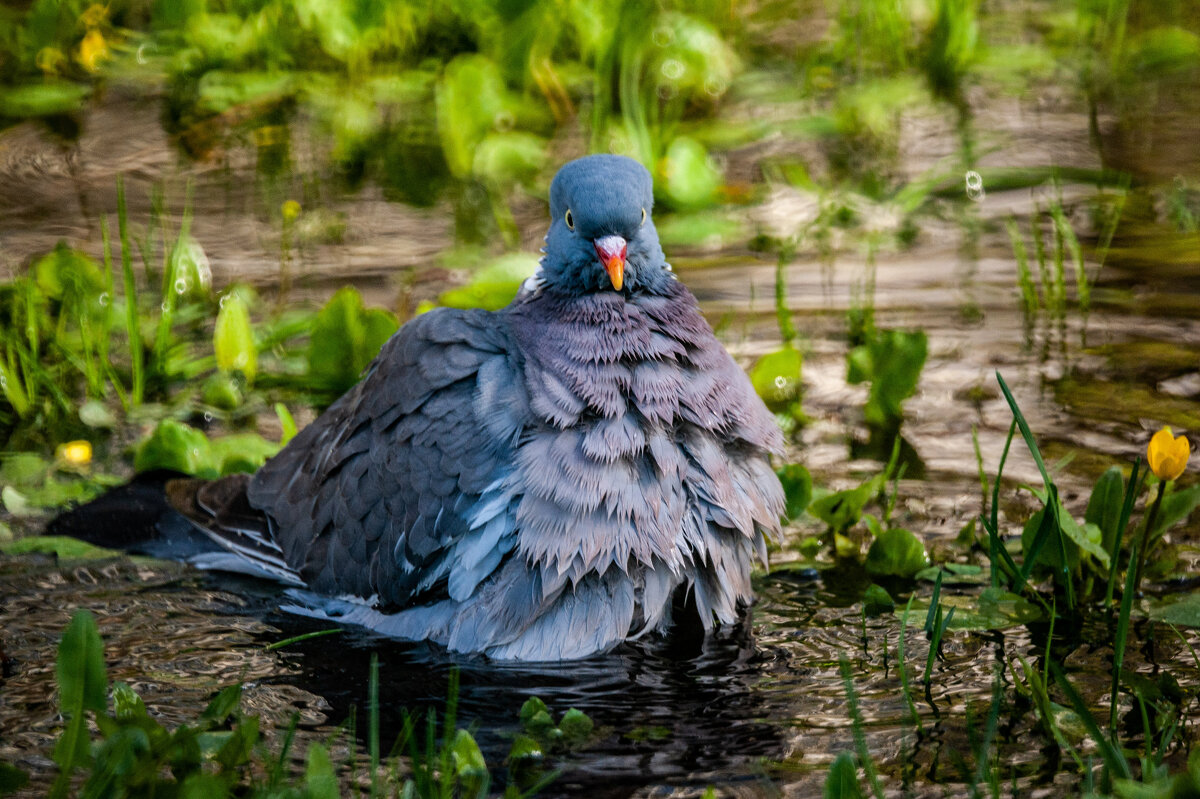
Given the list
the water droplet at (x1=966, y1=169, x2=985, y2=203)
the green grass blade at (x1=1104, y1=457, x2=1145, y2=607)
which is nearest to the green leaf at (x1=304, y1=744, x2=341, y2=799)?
the green grass blade at (x1=1104, y1=457, x2=1145, y2=607)

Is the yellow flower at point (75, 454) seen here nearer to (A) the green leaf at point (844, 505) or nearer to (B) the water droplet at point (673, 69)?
(A) the green leaf at point (844, 505)

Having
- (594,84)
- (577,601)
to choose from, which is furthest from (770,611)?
(594,84)

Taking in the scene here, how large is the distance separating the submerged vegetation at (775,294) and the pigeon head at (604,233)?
0.93 metres

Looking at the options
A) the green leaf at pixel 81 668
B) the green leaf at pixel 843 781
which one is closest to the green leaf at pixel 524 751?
the green leaf at pixel 843 781

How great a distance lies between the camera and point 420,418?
149 inches

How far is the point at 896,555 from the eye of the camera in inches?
155

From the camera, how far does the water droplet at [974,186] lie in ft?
21.8

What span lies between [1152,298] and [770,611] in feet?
8.38

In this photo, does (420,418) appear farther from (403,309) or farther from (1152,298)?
(1152,298)

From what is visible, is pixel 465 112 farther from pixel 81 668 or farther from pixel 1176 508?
pixel 81 668

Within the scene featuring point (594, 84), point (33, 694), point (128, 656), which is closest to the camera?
point (33, 694)

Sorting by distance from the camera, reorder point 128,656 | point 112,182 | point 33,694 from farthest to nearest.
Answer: point 112,182 < point 128,656 < point 33,694

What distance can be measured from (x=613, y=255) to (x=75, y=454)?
2232 mm

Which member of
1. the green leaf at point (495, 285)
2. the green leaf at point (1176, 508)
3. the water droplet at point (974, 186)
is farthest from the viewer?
the water droplet at point (974, 186)
